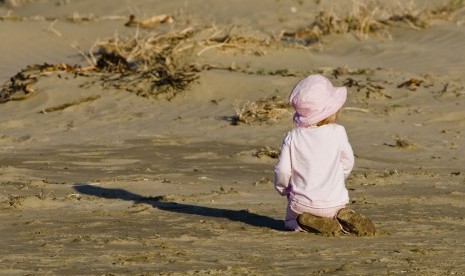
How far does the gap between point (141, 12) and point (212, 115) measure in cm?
856

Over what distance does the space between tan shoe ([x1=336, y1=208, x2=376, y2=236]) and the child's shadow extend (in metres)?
0.46

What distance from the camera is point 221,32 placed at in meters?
15.0

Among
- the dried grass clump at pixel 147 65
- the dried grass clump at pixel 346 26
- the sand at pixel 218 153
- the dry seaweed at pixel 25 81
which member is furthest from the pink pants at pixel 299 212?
the dried grass clump at pixel 346 26

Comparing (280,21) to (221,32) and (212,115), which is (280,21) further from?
(212,115)

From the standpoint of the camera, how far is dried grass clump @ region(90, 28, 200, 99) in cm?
1316

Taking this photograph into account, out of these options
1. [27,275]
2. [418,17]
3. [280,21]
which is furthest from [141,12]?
[27,275]

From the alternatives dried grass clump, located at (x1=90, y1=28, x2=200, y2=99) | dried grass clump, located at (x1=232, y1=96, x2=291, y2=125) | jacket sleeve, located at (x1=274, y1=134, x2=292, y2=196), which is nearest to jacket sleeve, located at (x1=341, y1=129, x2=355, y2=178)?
jacket sleeve, located at (x1=274, y1=134, x2=292, y2=196)

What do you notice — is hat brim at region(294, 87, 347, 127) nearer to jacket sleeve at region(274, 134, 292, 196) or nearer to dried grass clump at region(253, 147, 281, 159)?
jacket sleeve at region(274, 134, 292, 196)

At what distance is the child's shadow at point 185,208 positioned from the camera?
7.13m

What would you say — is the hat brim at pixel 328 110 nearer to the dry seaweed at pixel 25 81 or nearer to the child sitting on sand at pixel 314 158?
the child sitting on sand at pixel 314 158

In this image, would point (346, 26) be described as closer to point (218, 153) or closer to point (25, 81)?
point (25, 81)

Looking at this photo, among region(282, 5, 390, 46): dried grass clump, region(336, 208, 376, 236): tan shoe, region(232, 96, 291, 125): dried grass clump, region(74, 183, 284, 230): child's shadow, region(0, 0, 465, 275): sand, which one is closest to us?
region(0, 0, 465, 275): sand

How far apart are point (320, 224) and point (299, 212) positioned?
0.17 meters

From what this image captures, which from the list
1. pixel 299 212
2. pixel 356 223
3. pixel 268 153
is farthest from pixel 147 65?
pixel 356 223
